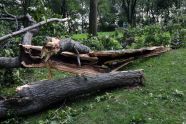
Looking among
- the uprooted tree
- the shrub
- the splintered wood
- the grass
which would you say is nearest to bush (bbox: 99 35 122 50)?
the shrub

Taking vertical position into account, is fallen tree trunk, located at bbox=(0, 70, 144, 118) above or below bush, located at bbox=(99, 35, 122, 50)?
below

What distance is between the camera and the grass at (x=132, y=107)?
7.19 meters

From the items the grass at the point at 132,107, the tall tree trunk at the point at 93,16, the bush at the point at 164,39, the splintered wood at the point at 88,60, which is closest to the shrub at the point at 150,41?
the bush at the point at 164,39

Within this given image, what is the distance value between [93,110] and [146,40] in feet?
18.4

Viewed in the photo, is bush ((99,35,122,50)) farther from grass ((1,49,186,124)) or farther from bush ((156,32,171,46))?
grass ((1,49,186,124))

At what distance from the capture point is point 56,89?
8.01 metres

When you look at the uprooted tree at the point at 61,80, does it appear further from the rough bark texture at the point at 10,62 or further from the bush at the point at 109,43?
the bush at the point at 109,43

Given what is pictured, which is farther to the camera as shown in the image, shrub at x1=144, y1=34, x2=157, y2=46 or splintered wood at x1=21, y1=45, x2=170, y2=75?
shrub at x1=144, y1=34, x2=157, y2=46

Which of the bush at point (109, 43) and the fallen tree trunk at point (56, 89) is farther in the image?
the bush at point (109, 43)

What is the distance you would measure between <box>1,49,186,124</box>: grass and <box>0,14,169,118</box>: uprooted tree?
0.20 metres

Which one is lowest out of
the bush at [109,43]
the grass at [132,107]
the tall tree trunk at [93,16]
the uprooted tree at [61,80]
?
the grass at [132,107]

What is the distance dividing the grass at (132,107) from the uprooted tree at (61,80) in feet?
0.67

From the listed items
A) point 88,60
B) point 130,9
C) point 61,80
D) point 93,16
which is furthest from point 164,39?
point 130,9

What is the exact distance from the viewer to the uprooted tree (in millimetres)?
7715
